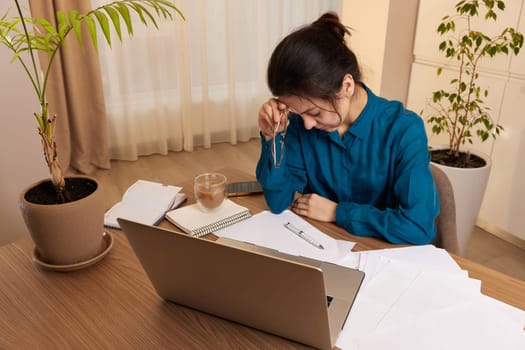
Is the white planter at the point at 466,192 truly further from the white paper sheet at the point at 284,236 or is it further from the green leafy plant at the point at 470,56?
the white paper sheet at the point at 284,236

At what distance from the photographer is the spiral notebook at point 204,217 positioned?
1.14m

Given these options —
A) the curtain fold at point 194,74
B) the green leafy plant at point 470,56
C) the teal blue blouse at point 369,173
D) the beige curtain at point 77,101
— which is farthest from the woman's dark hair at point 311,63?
the curtain fold at point 194,74

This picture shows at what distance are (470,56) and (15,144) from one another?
2.04m

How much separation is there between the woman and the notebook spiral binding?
10 centimetres

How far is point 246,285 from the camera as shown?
0.76 meters

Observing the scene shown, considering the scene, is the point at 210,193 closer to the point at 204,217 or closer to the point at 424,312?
the point at 204,217

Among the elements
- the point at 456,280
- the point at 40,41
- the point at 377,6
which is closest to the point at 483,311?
the point at 456,280

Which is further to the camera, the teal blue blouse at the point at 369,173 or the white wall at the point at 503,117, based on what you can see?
the white wall at the point at 503,117

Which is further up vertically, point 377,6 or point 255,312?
point 377,6

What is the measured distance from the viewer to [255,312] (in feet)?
2.63

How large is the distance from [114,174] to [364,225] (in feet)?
7.80

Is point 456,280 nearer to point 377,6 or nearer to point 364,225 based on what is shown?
point 364,225

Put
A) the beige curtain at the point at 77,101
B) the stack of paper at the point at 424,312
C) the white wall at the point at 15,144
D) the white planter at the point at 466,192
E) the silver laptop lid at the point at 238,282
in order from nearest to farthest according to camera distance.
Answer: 1. the silver laptop lid at the point at 238,282
2. the stack of paper at the point at 424,312
3. the white wall at the point at 15,144
4. the white planter at the point at 466,192
5. the beige curtain at the point at 77,101

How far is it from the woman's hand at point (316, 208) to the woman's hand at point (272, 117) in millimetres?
230
